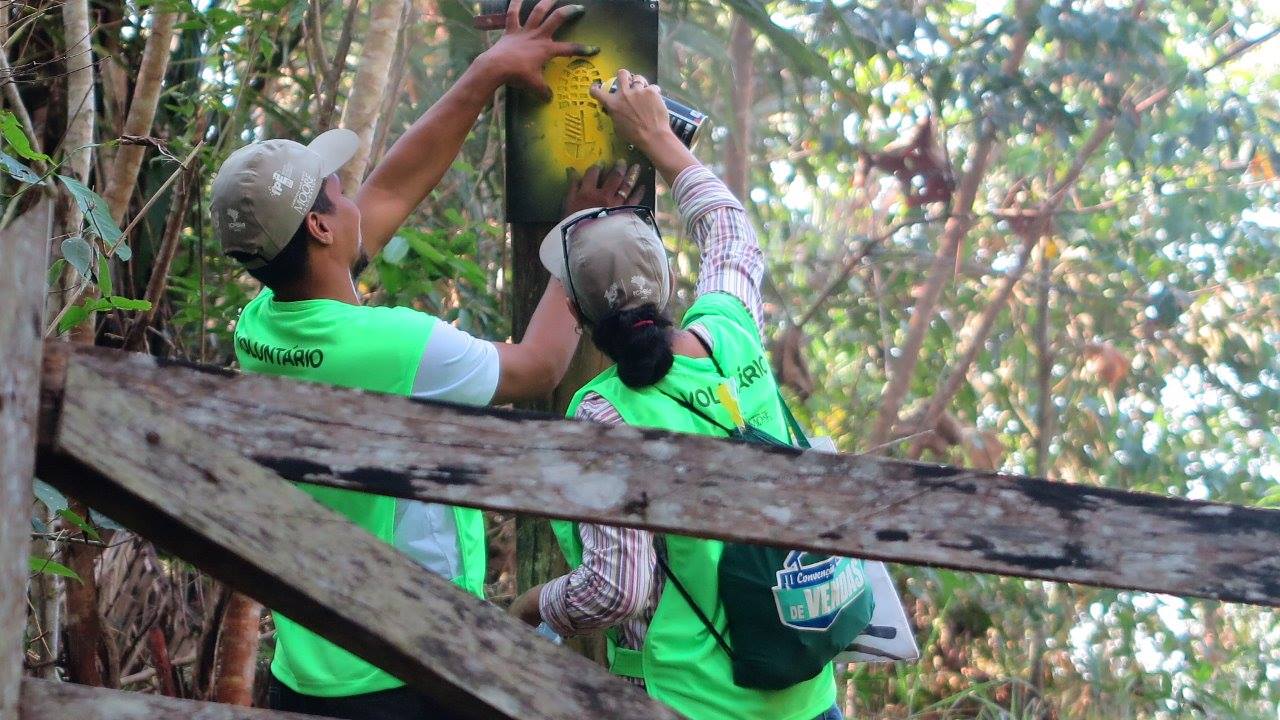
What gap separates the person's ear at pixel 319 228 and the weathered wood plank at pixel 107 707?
98cm

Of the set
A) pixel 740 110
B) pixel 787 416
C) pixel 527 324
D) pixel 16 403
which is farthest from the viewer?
pixel 740 110

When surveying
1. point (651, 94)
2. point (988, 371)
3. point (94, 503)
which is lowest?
point (988, 371)

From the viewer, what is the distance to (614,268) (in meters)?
2.12

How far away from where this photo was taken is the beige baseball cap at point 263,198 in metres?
2.19

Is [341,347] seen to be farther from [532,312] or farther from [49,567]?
[49,567]

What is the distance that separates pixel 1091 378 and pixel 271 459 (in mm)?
6939

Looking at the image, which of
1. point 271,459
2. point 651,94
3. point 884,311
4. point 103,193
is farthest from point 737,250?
point 884,311

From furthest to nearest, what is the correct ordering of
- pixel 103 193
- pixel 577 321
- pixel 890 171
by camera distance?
1. pixel 890 171
2. pixel 103 193
3. pixel 577 321

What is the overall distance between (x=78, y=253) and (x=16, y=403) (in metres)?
1.36

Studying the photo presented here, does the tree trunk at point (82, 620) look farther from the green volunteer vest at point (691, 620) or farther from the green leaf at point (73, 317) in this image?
the green volunteer vest at point (691, 620)

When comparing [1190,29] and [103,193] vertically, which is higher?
[1190,29]

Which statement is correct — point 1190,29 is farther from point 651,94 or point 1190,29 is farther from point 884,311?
point 651,94

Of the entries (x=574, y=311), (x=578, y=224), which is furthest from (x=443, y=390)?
(x=578, y=224)

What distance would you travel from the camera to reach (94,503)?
1.39m
